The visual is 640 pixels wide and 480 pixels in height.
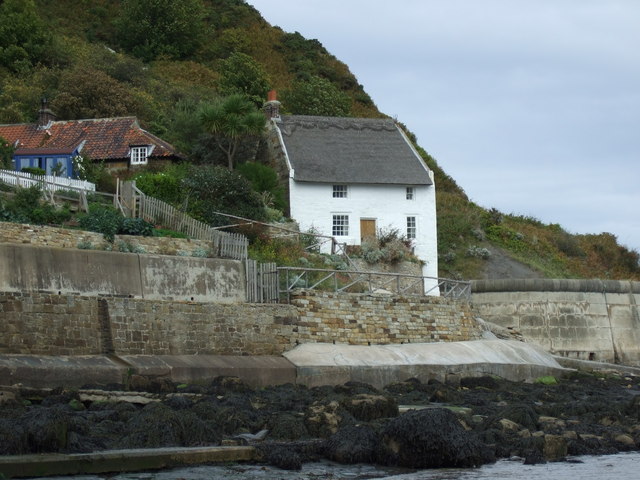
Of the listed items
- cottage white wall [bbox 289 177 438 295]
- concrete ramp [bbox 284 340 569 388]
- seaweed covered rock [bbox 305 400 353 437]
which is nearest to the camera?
seaweed covered rock [bbox 305 400 353 437]

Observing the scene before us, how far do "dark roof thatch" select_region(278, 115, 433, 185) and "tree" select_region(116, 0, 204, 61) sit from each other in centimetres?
2614

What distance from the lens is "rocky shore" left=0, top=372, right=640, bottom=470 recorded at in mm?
15039

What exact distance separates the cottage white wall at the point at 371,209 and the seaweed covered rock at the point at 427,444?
76.9 feet

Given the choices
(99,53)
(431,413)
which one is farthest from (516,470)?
(99,53)

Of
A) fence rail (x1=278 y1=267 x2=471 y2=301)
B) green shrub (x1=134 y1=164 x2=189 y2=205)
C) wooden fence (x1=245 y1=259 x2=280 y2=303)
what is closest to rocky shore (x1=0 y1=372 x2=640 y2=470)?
wooden fence (x1=245 y1=259 x2=280 y2=303)

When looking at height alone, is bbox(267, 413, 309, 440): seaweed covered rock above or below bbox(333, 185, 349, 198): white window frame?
below

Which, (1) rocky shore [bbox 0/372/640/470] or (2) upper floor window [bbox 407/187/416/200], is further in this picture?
(2) upper floor window [bbox 407/187/416/200]

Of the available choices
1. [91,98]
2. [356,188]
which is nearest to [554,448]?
[356,188]

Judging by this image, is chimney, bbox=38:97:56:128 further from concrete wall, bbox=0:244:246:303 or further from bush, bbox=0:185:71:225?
concrete wall, bbox=0:244:246:303

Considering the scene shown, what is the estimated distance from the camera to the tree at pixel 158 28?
6626 centimetres

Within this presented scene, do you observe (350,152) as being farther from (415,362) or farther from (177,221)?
(415,362)

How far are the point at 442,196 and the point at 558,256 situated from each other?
623cm

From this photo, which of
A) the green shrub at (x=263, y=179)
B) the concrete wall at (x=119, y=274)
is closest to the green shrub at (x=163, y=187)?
the green shrub at (x=263, y=179)

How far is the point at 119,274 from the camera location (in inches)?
987
